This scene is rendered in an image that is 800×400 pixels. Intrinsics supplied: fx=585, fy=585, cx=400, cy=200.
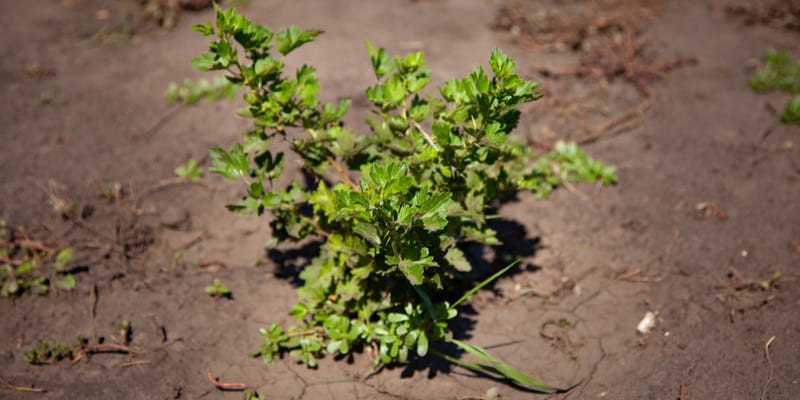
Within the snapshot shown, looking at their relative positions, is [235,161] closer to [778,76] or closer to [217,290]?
[217,290]

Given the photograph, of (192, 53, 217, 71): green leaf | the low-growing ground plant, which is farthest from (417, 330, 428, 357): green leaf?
the low-growing ground plant

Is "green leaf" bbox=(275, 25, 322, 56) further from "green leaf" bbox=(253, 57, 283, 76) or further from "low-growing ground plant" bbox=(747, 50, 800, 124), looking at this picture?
"low-growing ground plant" bbox=(747, 50, 800, 124)

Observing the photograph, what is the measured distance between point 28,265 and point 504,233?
8.93ft

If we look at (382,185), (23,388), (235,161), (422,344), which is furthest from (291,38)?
(23,388)

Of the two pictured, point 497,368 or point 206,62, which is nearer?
point 206,62

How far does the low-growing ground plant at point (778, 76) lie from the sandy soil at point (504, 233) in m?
0.09

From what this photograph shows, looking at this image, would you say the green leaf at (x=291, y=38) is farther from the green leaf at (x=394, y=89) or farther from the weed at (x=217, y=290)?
the weed at (x=217, y=290)

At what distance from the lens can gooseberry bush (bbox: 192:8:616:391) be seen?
7.20ft

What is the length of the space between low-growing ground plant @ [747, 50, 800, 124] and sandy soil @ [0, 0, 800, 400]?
0.09 metres

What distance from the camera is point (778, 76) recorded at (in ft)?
15.0

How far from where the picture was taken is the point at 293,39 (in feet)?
7.95

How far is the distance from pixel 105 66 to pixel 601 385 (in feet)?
15.1

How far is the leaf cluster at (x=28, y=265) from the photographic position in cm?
319

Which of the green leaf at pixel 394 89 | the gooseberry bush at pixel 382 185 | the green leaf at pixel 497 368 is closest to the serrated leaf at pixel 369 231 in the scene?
the gooseberry bush at pixel 382 185
